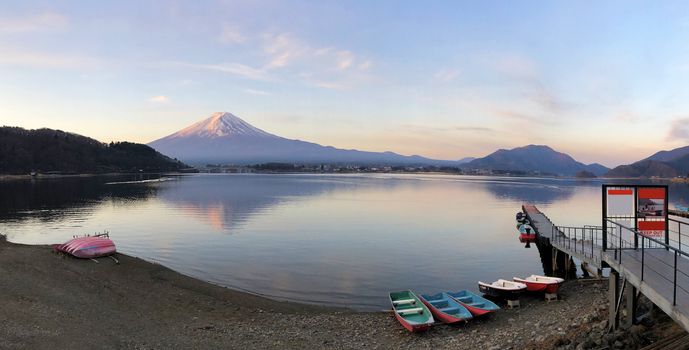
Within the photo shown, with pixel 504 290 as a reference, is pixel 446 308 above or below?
below

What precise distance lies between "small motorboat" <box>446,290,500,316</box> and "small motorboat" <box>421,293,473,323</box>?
0.19m

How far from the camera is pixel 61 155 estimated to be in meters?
141

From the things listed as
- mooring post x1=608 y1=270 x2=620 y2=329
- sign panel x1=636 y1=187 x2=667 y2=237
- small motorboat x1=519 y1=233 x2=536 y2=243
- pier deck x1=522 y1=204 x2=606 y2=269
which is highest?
sign panel x1=636 y1=187 x2=667 y2=237

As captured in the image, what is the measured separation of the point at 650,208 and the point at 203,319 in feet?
40.4

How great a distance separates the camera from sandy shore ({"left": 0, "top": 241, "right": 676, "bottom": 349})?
10.3m

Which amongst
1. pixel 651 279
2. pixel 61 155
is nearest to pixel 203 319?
pixel 651 279

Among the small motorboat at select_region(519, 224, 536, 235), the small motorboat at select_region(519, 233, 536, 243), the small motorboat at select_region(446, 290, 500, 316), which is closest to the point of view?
the small motorboat at select_region(446, 290, 500, 316)

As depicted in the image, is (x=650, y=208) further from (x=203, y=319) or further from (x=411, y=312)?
(x=203, y=319)

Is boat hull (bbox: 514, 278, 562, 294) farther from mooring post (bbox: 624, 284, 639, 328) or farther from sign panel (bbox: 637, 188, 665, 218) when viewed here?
mooring post (bbox: 624, 284, 639, 328)

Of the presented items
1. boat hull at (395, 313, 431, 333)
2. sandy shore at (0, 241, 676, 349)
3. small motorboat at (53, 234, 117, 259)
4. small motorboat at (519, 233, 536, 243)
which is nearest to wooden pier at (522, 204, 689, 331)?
sandy shore at (0, 241, 676, 349)

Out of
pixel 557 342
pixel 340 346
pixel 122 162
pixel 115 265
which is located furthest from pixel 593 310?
pixel 122 162

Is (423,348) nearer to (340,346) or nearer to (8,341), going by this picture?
(340,346)

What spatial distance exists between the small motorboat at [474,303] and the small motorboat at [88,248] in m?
15.4

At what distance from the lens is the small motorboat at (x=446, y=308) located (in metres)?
12.6
